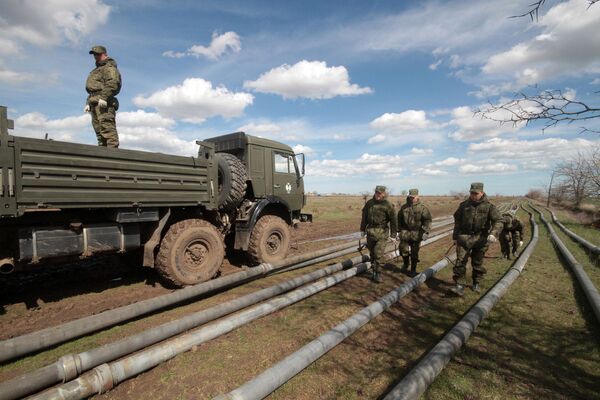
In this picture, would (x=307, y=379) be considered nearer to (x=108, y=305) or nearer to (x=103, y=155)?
(x=108, y=305)

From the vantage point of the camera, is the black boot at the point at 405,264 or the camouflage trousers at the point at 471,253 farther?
the black boot at the point at 405,264

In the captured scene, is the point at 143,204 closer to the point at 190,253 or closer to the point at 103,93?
the point at 190,253

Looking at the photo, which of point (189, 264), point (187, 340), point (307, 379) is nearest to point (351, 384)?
point (307, 379)

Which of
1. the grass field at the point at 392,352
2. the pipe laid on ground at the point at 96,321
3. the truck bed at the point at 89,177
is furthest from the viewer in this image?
the truck bed at the point at 89,177

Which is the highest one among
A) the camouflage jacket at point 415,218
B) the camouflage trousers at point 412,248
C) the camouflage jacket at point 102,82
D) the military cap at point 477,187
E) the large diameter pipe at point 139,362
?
the camouflage jacket at point 102,82

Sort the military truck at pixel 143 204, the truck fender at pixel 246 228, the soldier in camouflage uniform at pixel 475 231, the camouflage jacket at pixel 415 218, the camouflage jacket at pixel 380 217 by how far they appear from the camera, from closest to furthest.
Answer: the military truck at pixel 143 204, the soldier in camouflage uniform at pixel 475 231, the camouflage jacket at pixel 380 217, the camouflage jacket at pixel 415 218, the truck fender at pixel 246 228

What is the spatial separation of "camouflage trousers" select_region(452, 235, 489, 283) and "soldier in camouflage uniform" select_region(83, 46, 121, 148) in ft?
21.7

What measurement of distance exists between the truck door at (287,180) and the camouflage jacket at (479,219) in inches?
160

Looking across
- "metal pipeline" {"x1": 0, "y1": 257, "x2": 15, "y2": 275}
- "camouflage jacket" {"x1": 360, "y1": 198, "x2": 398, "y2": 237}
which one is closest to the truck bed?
"metal pipeline" {"x1": 0, "y1": 257, "x2": 15, "y2": 275}

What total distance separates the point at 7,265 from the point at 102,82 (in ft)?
10.8

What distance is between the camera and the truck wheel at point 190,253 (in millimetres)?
5516

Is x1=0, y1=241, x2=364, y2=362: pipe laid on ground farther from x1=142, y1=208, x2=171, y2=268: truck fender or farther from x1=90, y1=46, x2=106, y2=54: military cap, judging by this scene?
x1=90, y1=46, x2=106, y2=54: military cap

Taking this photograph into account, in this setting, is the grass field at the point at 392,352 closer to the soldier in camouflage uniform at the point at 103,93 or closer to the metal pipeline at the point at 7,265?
the metal pipeline at the point at 7,265

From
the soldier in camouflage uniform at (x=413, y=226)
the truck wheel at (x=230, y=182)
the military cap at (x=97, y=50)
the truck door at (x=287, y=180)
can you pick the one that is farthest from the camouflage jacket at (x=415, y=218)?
the military cap at (x=97, y=50)
